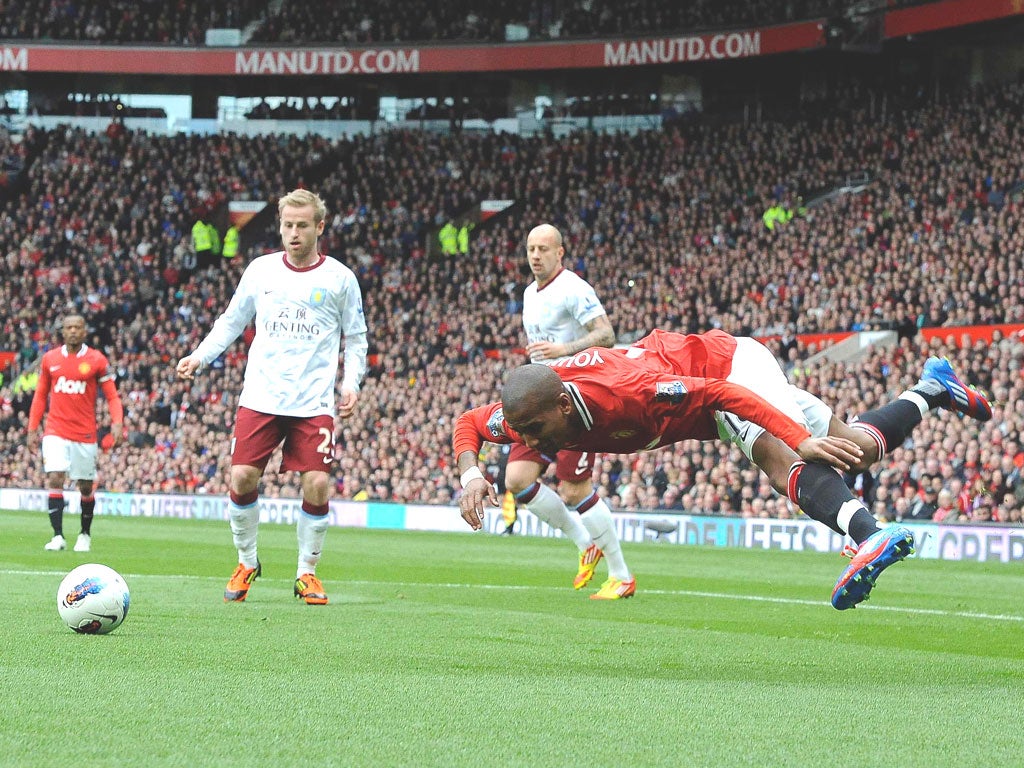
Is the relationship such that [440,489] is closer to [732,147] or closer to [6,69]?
[732,147]

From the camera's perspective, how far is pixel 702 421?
6.71 m

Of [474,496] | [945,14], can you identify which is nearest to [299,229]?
[474,496]

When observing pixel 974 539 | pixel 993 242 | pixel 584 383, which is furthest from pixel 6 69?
pixel 584 383

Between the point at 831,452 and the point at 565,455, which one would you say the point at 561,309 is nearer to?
the point at 565,455

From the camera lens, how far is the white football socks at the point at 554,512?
10.2 meters

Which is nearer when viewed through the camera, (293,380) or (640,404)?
(640,404)

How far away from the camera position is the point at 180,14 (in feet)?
139

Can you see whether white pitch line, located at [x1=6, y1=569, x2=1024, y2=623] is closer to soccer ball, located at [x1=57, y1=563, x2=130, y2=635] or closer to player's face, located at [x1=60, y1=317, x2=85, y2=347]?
player's face, located at [x1=60, y1=317, x2=85, y2=347]

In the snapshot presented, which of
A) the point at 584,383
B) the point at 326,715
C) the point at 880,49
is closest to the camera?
the point at 326,715

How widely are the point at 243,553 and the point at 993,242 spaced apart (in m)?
19.8

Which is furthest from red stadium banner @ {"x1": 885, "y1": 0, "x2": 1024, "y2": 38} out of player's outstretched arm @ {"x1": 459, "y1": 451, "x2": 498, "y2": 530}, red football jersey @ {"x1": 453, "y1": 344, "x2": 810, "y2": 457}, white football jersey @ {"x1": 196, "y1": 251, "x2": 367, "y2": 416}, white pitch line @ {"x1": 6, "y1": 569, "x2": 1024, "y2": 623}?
player's outstretched arm @ {"x1": 459, "y1": 451, "x2": 498, "y2": 530}

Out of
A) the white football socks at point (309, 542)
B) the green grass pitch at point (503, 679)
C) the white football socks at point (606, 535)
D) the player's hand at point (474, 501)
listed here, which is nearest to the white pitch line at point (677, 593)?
the green grass pitch at point (503, 679)

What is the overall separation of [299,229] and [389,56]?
31.7 m

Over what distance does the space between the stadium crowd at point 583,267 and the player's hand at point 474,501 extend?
14696mm
